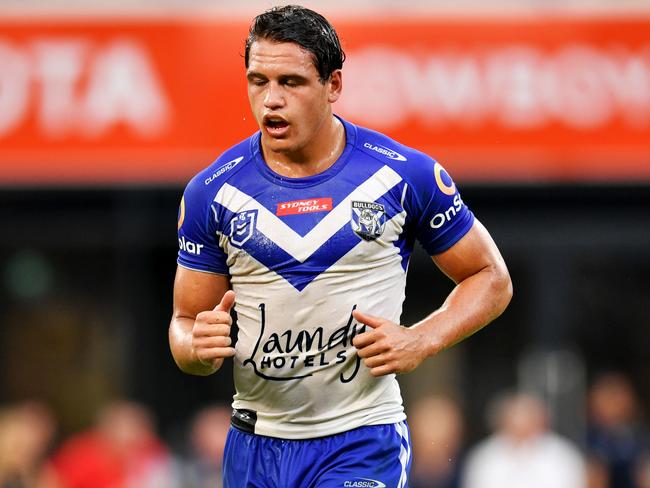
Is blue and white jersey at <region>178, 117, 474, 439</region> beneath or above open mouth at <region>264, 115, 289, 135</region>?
beneath

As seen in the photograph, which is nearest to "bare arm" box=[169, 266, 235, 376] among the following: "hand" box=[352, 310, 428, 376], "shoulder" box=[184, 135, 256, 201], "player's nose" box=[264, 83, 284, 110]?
"shoulder" box=[184, 135, 256, 201]

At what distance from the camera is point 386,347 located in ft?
16.4

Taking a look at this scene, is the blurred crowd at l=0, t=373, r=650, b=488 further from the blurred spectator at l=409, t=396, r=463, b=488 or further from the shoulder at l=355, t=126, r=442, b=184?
the shoulder at l=355, t=126, r=442, b=184

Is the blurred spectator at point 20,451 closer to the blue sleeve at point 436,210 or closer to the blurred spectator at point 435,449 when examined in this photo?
the blurred spectator at point 435,449

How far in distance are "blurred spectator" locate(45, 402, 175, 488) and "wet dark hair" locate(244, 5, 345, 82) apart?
7.39 meters

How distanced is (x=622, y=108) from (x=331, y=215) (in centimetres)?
806

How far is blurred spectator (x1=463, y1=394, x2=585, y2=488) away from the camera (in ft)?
38.4

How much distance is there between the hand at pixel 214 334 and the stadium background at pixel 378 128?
24.9ft

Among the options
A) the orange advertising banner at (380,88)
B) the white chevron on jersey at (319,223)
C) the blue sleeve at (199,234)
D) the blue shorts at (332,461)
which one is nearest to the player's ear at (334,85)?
the white chevron on jersey at (319,223)

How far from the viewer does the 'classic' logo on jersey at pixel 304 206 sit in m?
5.28

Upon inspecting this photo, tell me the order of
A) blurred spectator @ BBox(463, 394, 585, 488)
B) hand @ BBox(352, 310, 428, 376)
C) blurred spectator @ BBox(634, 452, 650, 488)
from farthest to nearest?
blurred spectator @ BBox(634, 452, 650, 488), blurred spectator @ BBox(463, 394, 585, 488), hand @ BBox(352, 310, 428, 376)

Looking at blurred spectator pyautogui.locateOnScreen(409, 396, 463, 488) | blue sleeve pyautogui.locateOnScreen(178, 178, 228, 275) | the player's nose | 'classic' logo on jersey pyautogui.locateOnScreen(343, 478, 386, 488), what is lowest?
blurred spectator pyautogui.locateOnScreen(409, 396, 463, 488)

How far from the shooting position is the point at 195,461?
42.4ft

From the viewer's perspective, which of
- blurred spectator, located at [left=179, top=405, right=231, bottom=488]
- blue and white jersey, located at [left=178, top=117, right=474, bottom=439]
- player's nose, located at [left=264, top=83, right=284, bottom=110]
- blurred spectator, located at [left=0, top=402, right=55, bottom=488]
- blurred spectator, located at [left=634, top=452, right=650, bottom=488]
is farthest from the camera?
blurred spectator, located at [left=634, top=452, right=650, bottom=488]
